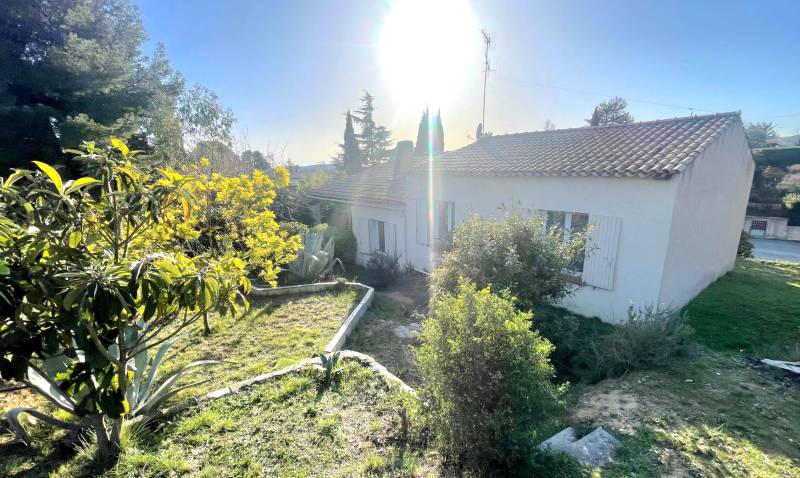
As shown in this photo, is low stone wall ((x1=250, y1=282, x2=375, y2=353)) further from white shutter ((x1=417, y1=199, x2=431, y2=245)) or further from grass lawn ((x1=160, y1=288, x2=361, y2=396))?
white shutter ((x1=417, y1=199, x2=431, y2=245))

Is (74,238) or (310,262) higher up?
(74,238)

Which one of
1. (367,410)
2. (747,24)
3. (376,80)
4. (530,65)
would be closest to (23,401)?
(367,410)

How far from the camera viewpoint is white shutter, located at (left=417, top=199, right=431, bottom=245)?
1426cm

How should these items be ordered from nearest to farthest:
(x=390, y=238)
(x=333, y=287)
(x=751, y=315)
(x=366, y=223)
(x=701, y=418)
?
(x=701, y=418)
(x=751, y=315)
(x=333, y=287)
(x=390, y=238)
(x=366, y=223)

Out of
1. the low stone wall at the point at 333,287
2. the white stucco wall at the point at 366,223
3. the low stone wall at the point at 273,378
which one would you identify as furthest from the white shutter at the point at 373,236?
the low stone wall at the point at 273,378

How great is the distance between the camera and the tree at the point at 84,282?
2.30 m

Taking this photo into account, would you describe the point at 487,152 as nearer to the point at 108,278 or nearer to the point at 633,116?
the point at 108,278

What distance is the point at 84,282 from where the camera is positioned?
7.48 ft

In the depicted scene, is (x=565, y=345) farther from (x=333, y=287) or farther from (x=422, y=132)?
(x=422, y=132)

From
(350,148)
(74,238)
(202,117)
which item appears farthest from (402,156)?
(350,148)

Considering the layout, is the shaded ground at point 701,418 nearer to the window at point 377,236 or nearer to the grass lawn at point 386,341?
the grass lawn at point 386,341

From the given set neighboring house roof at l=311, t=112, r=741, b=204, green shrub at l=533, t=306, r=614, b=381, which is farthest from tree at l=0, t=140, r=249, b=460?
neighboring house roof at l=311, t=112, r=741, b=204

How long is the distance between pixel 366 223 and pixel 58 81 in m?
13.2

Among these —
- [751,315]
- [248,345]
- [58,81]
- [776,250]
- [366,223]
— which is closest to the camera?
[248,345]
